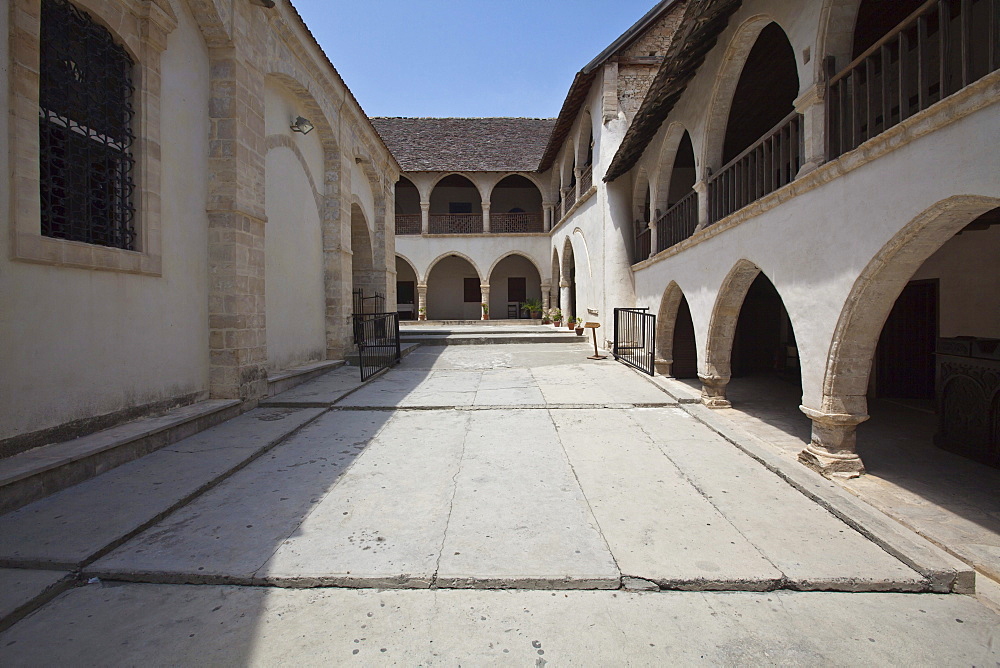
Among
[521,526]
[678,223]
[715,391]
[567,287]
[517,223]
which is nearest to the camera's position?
[521,526]

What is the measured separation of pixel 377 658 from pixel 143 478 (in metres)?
2.88

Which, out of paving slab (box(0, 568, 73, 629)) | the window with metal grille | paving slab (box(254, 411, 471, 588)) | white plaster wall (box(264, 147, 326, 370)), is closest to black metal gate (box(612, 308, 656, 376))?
paving slab (box(254, 411, 471, 588))

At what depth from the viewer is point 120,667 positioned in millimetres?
2039

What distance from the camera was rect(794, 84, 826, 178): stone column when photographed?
431 centimetres

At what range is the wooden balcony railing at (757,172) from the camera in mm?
5031

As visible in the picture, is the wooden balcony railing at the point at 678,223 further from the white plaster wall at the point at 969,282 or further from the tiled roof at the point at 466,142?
the tiled roof at the point at 466,142

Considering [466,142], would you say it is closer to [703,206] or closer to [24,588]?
[703,206]

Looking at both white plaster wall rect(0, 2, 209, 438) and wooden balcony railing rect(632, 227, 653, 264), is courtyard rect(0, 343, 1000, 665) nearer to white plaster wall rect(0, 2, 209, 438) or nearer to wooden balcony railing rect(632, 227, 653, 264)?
white plaster wall rect(0, 2, 209, 438)

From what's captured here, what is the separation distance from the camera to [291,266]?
8.33m

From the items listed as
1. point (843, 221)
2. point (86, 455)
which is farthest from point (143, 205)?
point (843, 221)

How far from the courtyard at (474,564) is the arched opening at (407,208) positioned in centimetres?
1867

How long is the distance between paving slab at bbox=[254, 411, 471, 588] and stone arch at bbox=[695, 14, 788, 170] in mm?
5539

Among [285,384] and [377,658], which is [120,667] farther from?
[285,384]

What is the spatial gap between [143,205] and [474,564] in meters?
4.73
